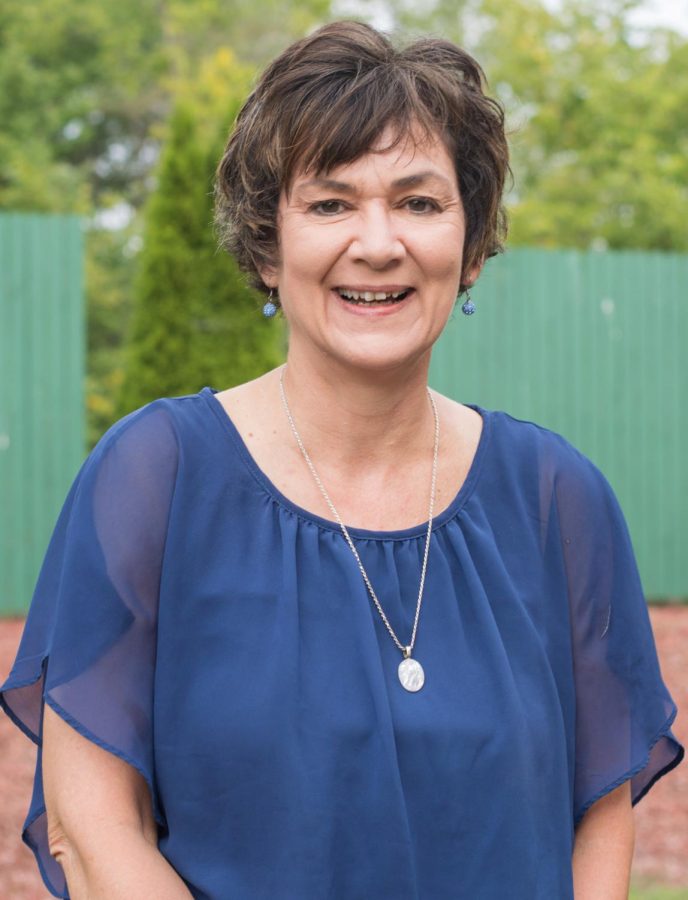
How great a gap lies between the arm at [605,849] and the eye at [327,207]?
981mm

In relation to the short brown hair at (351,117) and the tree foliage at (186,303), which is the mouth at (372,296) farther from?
the tree foliage at (186,303)

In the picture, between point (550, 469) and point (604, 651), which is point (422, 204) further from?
point (604, 651)

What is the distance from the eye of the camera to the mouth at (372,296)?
1.98 metres

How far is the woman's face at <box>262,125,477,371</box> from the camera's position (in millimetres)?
1950

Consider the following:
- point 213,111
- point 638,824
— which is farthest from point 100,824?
point 213,111

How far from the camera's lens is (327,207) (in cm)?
199

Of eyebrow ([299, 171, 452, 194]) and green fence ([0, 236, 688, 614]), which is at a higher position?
eyebrow ([299, 171, 452, 194])

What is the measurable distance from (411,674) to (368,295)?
1.80 ft

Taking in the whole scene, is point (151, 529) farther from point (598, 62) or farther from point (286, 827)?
point (598, 62)

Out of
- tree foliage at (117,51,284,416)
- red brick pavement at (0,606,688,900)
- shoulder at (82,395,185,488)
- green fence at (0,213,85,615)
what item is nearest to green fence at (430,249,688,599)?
tree foliage at (117,51,284,416)

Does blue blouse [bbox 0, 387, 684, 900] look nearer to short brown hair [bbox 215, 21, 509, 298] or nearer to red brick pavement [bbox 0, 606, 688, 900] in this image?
short brown hair [bbox 215, 21, 509, 298]

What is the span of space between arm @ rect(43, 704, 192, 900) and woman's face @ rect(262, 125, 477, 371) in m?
0.66

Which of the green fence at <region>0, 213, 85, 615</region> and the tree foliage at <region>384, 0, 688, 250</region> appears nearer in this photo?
the green fence at <region>0, 213, 85, 615</region>

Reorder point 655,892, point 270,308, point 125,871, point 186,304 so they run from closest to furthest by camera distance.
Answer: point 125,871 → point 270,308 → point 655,892 → point 186,304
